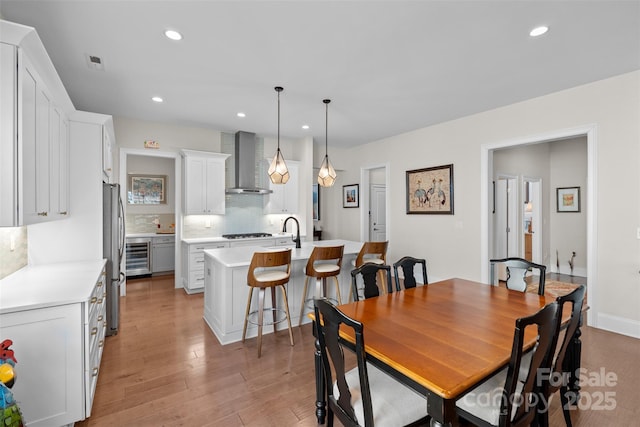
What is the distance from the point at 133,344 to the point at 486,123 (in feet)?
17.4

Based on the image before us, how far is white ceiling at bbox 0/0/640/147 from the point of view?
2.14 meters

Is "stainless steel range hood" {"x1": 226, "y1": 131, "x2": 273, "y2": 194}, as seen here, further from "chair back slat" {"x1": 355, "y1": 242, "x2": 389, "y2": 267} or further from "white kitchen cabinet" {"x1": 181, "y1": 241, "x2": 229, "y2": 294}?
"chair back slat" {"x1": 355, "y1": 242, "x2": 389, "y2": 267}

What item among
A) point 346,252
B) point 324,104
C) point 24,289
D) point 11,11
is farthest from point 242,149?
point 24,289

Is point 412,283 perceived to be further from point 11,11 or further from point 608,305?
point 11,11

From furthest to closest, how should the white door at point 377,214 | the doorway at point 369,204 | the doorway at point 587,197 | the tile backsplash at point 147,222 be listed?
the white door at point 377,214 → the doorway at point 369,204 → the tile backsplash at point 147,222 → the doorway at point 587,197

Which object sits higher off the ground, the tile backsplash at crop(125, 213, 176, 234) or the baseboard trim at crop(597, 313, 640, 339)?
the tile backsplash at crop(125, 213, 176, 234)

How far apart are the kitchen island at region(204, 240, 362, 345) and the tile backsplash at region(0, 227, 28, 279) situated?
5.12ft

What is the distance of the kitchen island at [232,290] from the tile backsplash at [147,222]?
3638 mm

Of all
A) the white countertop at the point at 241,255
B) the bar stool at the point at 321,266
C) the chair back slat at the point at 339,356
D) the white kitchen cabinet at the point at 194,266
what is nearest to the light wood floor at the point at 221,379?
the bar stool at the point at 321,266

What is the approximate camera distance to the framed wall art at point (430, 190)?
4.87m

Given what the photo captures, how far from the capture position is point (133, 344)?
2.96 m

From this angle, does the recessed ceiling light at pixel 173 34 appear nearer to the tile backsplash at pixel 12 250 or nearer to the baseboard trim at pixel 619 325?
the tile backsplash at pixel 12 250

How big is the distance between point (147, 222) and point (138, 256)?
93 centimetres

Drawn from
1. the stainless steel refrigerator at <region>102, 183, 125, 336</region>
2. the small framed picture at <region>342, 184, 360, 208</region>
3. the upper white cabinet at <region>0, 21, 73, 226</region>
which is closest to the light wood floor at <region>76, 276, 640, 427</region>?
the stainless steel refrigerator at <region>102, 183, 125, 336</region>
